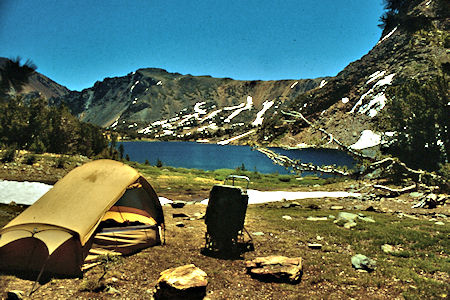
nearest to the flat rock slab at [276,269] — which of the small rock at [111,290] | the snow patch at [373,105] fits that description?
the small rock at [111,290]

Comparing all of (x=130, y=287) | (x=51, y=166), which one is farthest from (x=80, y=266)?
(x=51, y=166)

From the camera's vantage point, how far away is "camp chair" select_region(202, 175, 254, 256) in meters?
8.95

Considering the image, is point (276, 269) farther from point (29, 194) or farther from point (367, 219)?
point (29, 194)

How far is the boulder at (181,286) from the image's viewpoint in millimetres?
6191

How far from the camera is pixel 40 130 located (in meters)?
41.2

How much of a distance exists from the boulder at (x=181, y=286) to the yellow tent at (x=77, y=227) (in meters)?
2.56

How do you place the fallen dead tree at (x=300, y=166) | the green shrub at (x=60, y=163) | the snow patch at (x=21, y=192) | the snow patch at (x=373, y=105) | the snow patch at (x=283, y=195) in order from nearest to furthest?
the fallen dead tree at (x=300, y=166) → the snow patch at (x=21, y=192) → the snow patch at (x=283, y=195) → the green shrub at (x=60, y=163) → the snow patch at (x=373, y=105)

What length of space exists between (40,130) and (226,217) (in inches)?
1664

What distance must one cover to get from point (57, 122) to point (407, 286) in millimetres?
47097

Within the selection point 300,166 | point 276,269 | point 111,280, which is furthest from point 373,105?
point 111,280

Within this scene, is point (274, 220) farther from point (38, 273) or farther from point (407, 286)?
point (38, 273)

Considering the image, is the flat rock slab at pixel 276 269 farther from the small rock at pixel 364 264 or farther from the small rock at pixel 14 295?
the small rock at pixel 14 295

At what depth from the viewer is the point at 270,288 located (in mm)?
6863

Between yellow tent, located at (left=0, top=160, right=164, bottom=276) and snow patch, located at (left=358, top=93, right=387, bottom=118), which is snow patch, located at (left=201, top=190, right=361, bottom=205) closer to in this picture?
yellow tent, located at (left=0, top=160, right=164, bottom=276)
